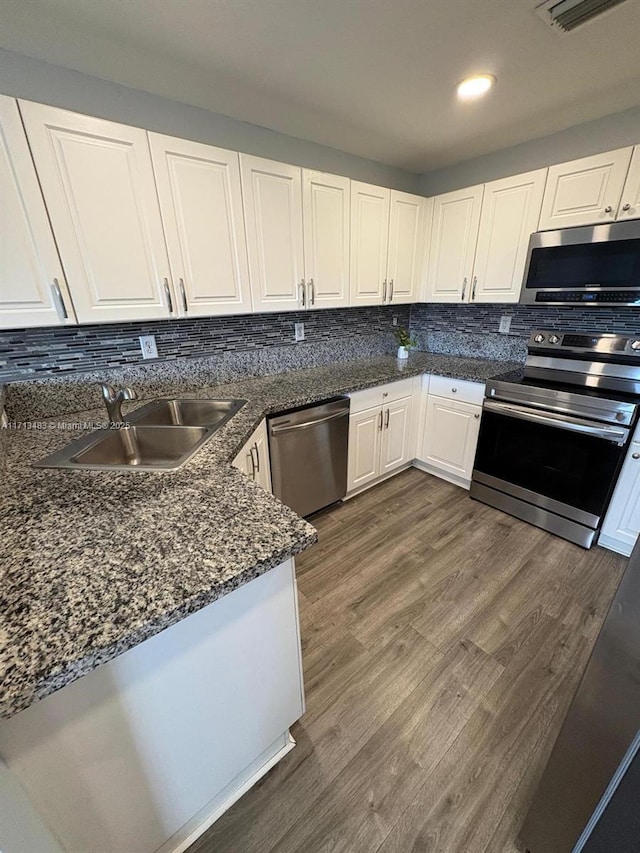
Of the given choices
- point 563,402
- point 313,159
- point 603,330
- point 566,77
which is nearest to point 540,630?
point 563,402

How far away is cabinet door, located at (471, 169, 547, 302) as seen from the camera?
83.0 inches

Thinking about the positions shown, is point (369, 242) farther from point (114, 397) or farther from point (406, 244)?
point (114, 397)

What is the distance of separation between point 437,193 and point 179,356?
2499 mm

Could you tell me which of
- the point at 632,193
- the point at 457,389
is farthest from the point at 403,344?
the point at 632,193

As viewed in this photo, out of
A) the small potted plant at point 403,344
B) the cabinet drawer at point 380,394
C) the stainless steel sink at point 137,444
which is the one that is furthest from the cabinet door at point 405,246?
the stainless steel sink at point 137,444

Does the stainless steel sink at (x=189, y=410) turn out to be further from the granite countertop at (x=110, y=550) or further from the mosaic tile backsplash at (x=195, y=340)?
the granite countertop at (x=110, y=550)

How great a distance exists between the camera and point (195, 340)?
80.7 inches

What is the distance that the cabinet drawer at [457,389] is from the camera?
7.68 feet

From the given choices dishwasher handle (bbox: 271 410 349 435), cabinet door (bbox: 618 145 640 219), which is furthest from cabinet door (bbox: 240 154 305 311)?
cabinet door (bbox: 618 145 640 219)

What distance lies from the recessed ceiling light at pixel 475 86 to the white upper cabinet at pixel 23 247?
6.19ft

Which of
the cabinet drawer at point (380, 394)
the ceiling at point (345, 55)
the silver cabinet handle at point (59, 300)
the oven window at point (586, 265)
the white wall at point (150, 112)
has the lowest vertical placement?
the cabinet drawer at point (380, 394)

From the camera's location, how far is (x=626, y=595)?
60 centimetres

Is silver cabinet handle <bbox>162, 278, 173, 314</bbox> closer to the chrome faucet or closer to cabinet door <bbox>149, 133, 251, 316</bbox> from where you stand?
cabinet door <bbox>149, 133, 251, 316</bbox>

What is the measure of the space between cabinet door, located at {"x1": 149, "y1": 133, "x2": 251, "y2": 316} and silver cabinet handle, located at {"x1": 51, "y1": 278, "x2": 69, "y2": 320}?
0.48 meters
